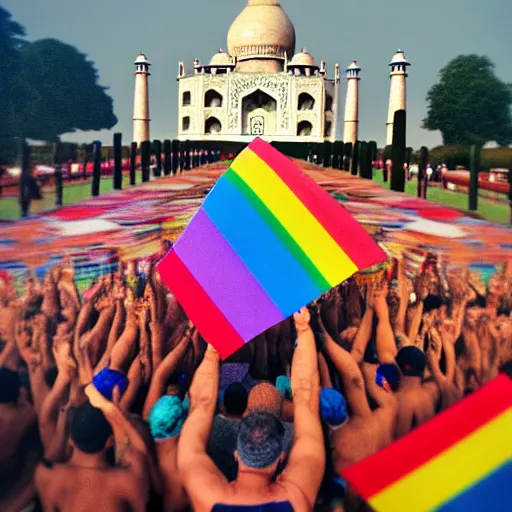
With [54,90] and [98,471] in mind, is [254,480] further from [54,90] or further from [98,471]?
[54,90]

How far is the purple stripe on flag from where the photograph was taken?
2469 millimetres

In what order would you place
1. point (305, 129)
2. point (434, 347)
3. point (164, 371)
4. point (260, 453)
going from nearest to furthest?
point (260, 453) < point (164, 371) < point (434, 347) < point (305, 129)

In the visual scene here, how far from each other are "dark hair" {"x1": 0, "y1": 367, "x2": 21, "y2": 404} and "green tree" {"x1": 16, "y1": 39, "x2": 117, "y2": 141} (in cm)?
132

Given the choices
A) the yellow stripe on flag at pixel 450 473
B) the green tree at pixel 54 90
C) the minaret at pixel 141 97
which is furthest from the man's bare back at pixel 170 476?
the minaret at pixel 141 97

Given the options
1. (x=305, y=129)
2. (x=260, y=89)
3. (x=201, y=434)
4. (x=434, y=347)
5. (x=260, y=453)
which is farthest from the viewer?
(x=260, y=89)

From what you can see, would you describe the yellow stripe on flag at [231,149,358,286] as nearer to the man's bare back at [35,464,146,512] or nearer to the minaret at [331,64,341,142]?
the man's bare back at [35,464,146,512]

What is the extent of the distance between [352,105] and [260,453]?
8.23 feet

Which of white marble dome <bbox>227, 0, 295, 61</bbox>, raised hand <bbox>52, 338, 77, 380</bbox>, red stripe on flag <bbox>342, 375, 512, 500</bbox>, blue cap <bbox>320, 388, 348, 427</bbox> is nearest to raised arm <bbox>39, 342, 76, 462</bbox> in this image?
A: raised hand <bbox>52, 338, 77, 380</bbox>

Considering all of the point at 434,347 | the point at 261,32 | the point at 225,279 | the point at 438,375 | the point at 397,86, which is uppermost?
the point at 261,32

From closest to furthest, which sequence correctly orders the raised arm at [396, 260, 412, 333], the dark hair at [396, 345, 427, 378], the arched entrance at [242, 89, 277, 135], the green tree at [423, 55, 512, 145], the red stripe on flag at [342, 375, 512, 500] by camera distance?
the red stripe on flag at [342, 375, 512, 500], the dark hair at [396, 345, 427, 378], the raised arm at [396, 260, 412, 333], the green tree at [423, 55, 512, 145], the arched entrance at [242, 89, 277, 135]

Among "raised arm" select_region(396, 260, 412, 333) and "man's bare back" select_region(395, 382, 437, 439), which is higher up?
"raised arm" select_region(396, 260, 412, 333)

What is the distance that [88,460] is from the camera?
7.88ft

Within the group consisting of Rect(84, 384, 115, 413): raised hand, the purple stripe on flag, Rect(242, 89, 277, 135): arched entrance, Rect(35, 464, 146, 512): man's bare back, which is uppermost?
Rect(242, 89, 277, 135): arched entrance

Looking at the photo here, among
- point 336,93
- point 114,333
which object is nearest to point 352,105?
point 336,93
